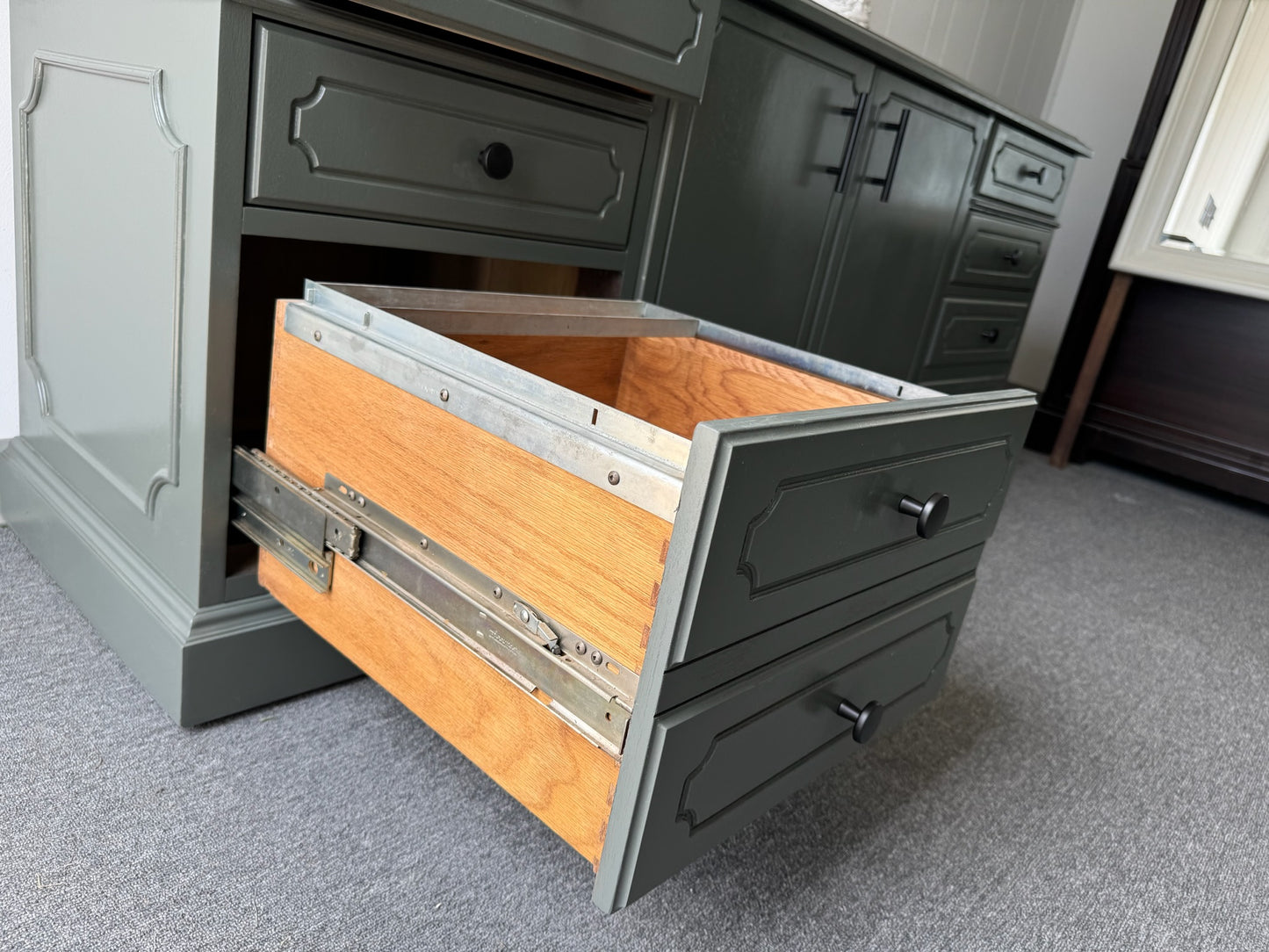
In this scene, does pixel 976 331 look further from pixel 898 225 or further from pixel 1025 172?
pixel 898 225

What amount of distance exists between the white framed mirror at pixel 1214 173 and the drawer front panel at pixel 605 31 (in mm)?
2122

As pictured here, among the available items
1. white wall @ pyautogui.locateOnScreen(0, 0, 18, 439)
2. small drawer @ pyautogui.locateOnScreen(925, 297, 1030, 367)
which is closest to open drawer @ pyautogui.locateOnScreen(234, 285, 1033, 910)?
white wall @ pyautogui.locateOnScreen(0, 0, 18, 439)

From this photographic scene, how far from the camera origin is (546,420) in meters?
0.55

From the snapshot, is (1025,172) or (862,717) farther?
(1025,172)

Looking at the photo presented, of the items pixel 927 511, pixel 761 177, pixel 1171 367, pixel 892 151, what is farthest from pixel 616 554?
pixel 1171 367

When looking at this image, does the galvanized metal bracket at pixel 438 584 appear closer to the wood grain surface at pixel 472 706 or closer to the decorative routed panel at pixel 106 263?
the wood grain surface at pixel 472 706

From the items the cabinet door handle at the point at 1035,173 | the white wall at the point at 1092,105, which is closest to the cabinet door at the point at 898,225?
the cabinet door handle at the point at 1035,173

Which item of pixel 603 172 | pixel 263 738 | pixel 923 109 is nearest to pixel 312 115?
pixel 603 172

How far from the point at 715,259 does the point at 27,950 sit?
104 centimetres

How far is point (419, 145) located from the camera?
0.84m

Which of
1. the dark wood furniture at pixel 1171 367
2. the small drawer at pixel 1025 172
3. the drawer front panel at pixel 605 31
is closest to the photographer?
the drawer front panel at pixel 605 31

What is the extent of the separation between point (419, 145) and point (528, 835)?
660 mm

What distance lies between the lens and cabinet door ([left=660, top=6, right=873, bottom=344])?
114cm

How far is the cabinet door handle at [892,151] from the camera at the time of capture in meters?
1.44
